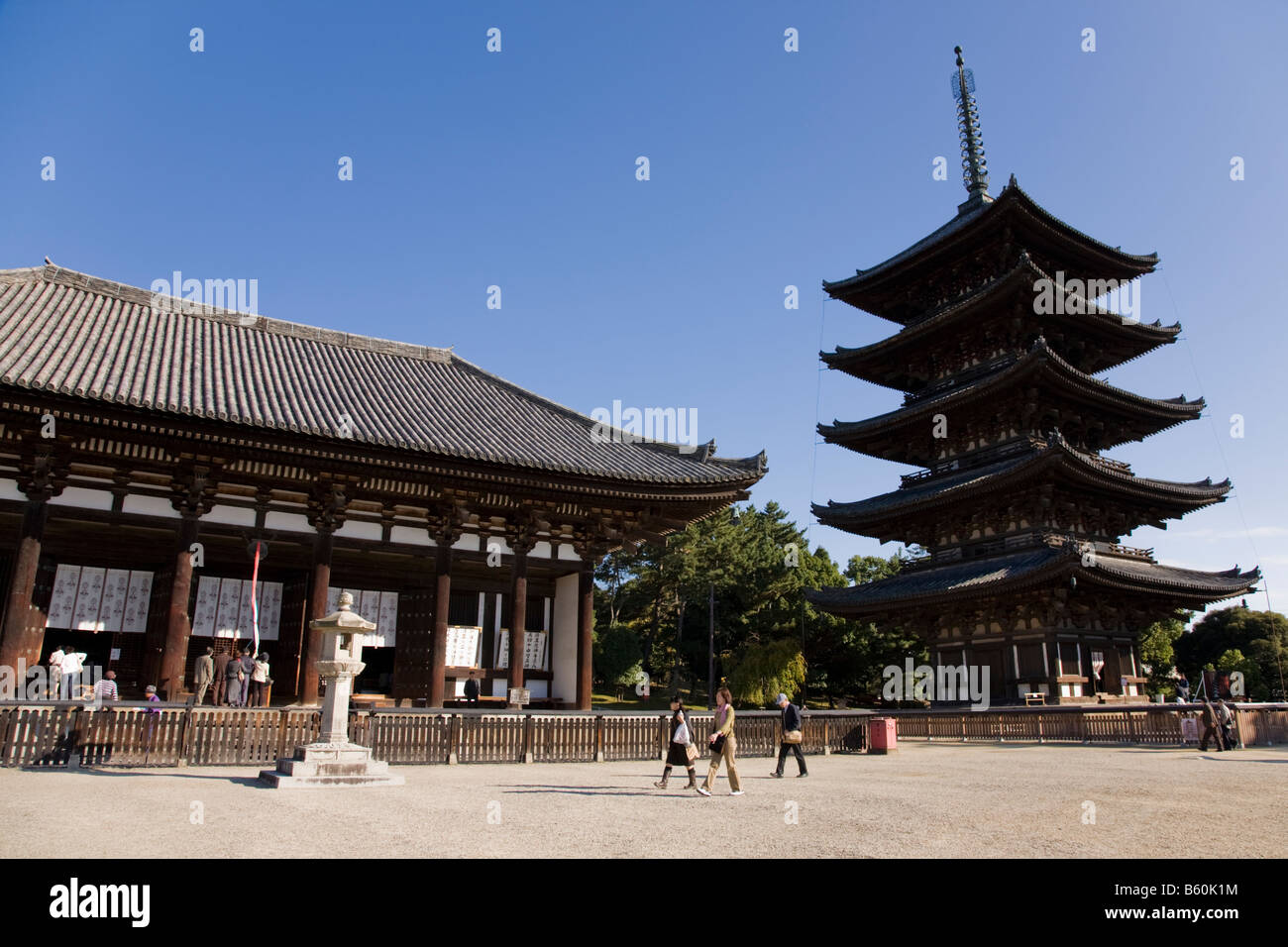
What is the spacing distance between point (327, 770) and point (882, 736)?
15.2 meters

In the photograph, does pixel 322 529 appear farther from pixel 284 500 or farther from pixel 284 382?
pixel 284 382

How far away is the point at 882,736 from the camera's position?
2178 centimetres

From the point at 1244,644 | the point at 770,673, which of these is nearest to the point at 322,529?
the point at 770,673

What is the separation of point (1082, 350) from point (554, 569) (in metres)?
26.7

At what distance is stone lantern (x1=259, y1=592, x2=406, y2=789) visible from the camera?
11.7 meters

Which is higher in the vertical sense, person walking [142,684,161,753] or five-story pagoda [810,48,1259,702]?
five-story pagoda [810,48,1259,702]

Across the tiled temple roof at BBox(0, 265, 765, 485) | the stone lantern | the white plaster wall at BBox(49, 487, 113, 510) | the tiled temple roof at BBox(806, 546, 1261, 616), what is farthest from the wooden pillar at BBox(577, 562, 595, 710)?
the tiled temple roof at BBox(806, 546, 1261, 616)

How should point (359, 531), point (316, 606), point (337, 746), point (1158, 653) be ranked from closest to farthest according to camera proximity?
point (337, 746) < point (316, 606) < point (359, 531) < point (1158, 653)

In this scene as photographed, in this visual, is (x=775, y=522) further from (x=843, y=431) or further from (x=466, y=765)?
(x=466, y=765)

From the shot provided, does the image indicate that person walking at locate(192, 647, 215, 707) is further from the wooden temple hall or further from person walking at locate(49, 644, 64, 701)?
person walking at locate(49, 644, 64, 701)

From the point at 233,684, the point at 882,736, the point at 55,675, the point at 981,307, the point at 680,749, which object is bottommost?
the point at 882,736

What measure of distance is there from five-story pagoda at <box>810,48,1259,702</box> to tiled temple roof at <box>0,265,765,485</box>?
48.3 feet

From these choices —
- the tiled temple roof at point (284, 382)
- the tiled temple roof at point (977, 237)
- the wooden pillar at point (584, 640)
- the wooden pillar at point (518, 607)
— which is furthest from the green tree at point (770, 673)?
the wooden pillar at point (518, 607)

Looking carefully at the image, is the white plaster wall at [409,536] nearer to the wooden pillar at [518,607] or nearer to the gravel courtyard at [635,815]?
the wooden pillar at [518,607]
